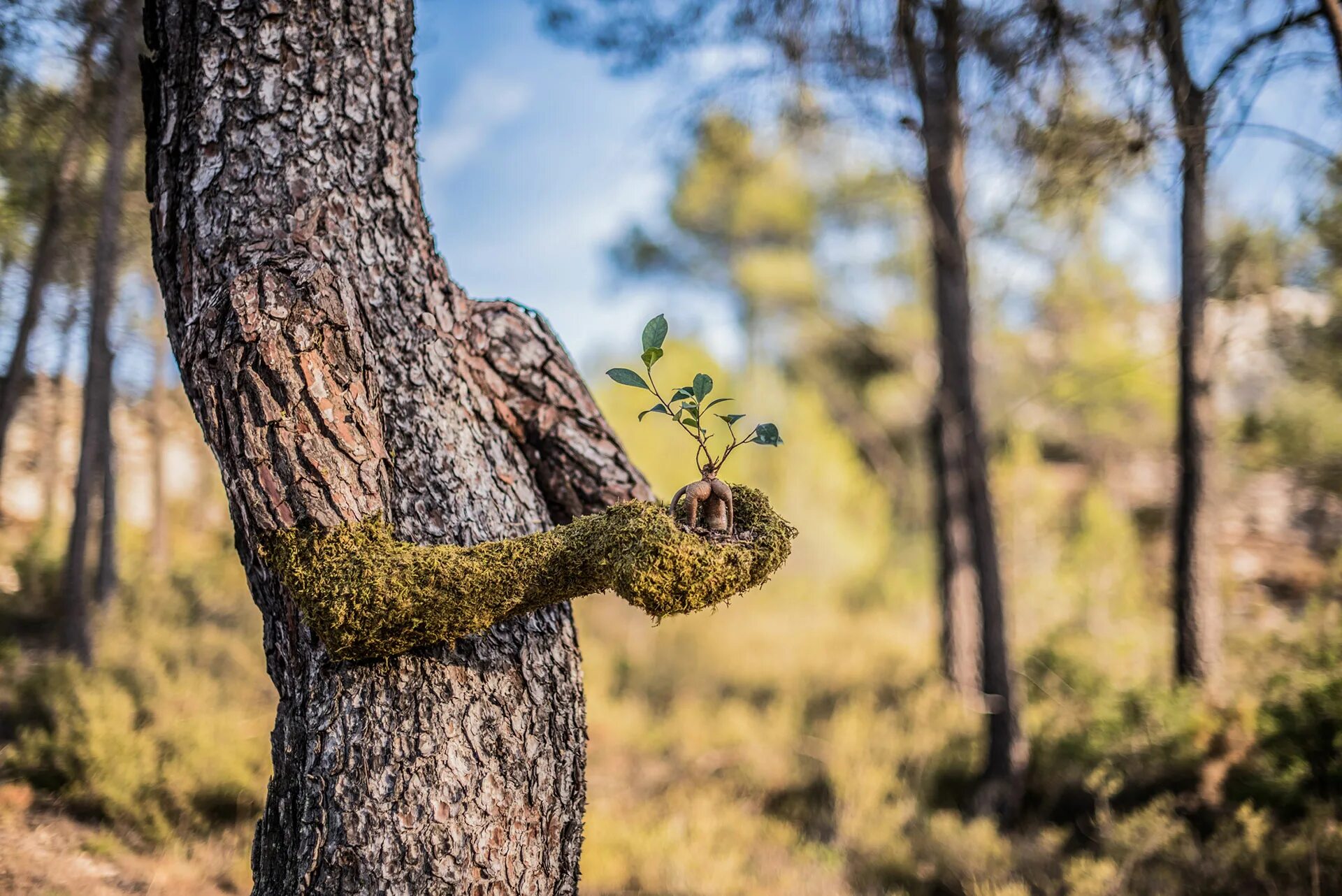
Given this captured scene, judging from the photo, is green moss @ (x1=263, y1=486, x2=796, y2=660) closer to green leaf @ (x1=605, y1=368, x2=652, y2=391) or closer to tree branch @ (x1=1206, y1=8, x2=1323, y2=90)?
green leaf @ (x1=605, y1=368, x2=652, y2=391)

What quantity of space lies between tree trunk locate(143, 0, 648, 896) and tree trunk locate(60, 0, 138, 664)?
3.23 meters

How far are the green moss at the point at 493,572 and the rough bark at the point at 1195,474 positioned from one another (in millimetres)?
4071

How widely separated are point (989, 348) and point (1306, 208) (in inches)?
441

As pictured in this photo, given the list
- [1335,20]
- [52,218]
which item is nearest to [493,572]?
[1335,20]

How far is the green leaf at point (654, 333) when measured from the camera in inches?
61.9

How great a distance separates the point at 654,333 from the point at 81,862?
2.74 metres

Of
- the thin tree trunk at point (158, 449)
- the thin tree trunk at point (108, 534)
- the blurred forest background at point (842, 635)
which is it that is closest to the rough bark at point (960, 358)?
the blurred forest background at point (842, 635)

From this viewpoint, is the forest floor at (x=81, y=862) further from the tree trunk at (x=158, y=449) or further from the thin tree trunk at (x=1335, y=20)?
the tree trunk at (x=158, y=449)

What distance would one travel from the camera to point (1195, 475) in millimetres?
4590

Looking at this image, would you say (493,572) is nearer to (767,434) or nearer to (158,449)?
(767,434)


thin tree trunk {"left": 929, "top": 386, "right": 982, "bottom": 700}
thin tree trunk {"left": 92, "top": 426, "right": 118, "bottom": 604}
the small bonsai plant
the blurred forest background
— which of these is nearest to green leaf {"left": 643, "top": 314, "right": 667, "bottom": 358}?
the small bonsai plant

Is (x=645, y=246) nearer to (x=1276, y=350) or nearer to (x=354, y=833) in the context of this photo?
(x=1276, y=350)

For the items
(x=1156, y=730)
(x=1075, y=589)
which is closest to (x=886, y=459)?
(x=1075, y=589)

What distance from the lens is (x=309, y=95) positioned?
183cm
